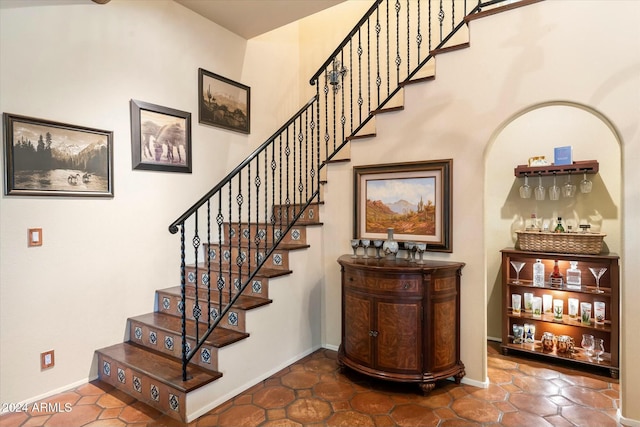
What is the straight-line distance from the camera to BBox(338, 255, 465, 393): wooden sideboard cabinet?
2652 mm

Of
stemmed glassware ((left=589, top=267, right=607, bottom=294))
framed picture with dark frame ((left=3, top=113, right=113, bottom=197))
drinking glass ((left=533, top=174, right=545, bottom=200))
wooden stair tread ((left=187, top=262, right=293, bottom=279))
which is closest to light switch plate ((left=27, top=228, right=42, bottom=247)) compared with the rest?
framed picture with dark frame ((left=3, top=113, right=113, bottom=197))

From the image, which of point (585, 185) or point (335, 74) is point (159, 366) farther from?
point (585, 185)

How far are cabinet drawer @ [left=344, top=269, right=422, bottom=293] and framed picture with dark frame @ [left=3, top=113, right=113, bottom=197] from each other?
227 cm

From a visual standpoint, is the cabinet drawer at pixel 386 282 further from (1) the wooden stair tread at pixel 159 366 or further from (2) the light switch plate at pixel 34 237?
(2) the light switch plate at pixel 34 237

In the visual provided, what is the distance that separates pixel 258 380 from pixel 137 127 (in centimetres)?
249

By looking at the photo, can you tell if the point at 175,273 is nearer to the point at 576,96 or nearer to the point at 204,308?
the point at 204,308

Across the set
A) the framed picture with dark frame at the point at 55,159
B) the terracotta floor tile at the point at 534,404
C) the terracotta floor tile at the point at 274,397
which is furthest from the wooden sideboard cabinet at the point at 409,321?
the framed picture with dark frame at the point at 55,159

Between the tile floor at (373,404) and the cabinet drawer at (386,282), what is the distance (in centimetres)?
80

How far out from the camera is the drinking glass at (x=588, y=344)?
3.13 metres

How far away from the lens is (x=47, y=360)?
8.71 feet

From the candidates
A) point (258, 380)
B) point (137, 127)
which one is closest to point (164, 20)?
point (137, 127)

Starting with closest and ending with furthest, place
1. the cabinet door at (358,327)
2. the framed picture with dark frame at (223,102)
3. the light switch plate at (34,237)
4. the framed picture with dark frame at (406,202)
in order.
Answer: the light switch plate at (34,237) → the cabinet door at (358,327) → the framed picture with dark frame at (406,202) → the framed picture with dark frame at (223,102)

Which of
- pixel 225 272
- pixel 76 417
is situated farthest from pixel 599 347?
pixel 76 417

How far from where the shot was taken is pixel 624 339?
230 cm
